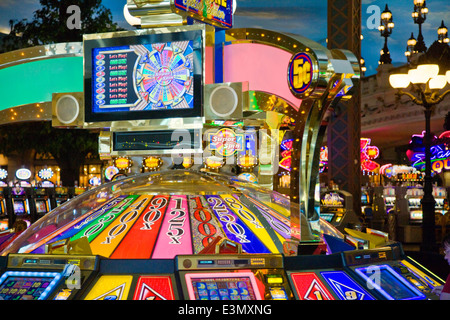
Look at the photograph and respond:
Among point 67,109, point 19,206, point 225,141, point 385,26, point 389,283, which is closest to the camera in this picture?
point 389,283

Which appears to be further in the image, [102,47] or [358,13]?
[358,13]

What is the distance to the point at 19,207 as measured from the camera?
12.8 meters

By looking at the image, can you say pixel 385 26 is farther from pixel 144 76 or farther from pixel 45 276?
pixel 45 276

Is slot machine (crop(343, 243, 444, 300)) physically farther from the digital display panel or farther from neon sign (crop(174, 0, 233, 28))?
the digital display panel

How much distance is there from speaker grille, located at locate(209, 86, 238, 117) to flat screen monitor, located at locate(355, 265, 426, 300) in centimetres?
175

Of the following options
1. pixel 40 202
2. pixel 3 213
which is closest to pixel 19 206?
pixel 40 202

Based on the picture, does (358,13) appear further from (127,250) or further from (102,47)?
(127,250)

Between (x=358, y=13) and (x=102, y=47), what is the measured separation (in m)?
8.11

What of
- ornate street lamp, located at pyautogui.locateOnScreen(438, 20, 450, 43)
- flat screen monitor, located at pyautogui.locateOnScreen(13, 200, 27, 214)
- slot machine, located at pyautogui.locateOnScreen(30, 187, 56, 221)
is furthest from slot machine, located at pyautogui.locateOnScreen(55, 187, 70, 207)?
ornate street lamp, located at pyautogui.locateOnScreen(438, 20, 450, 43)

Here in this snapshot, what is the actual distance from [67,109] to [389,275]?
9.43 feet

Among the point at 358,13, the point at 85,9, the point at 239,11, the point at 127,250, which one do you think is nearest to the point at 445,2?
the point at 239,11

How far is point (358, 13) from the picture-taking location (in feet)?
36.1

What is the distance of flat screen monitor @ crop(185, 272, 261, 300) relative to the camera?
2.31 metres

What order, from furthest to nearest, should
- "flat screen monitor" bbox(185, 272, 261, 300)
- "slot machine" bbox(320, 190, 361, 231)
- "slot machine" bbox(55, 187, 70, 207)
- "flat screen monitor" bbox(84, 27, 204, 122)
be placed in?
"slot machine" bbox(55, 187, 70, 207) → "slot machine" bbox(320, 190, 361, 231) → "flat screen monitor" bbox(84, 27, 204, 122) → "flat screen monitor" bbox(185, 272, 261, 300)
